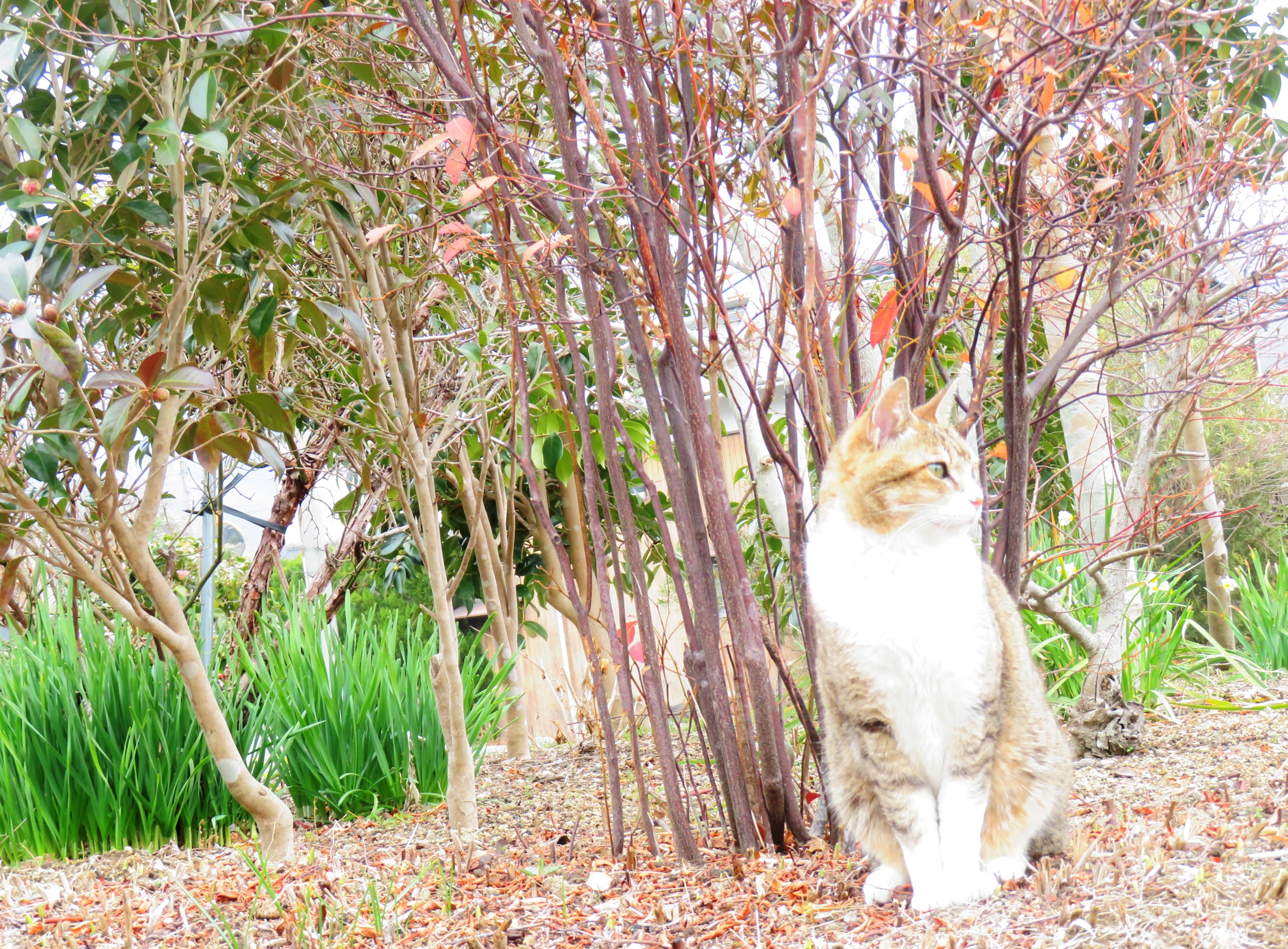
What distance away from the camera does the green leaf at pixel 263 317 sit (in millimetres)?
2211

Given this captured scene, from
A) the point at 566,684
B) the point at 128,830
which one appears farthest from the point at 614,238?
the point at 566,684

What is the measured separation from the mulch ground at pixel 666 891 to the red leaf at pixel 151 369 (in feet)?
3.08

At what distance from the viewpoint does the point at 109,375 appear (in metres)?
1.80

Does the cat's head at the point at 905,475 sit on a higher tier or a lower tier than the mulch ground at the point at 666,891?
higher

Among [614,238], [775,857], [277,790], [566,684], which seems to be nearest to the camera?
[775,857]

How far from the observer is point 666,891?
6.07 feet

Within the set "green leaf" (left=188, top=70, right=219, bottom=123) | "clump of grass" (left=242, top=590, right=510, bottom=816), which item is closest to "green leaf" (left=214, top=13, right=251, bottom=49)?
"green leaf" (left=188, top=70, right=219, bottom=123)

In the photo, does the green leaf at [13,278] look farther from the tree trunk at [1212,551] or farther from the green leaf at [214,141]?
the tree trunk at [1212,551]

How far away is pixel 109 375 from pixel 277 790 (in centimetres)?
193

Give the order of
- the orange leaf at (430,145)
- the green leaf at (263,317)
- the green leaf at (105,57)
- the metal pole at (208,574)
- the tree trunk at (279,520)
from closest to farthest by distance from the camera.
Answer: the orange leaf at (430,145) → the green leaf at (105,57) → the green leaf at (263,317) → the metal pole at (208,574) → the tree trunk at (279,520)

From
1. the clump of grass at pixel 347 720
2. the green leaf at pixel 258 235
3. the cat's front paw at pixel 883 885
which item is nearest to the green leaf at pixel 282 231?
the green leaf at pixel 258 235

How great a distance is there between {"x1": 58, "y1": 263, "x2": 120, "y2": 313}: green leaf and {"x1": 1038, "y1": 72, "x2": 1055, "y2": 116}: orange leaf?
176 centimetres

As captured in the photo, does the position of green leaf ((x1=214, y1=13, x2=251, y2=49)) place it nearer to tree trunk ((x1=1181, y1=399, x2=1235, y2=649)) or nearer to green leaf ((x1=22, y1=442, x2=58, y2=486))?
green leaf ((x1=22, y1=442, x2=58, y2=486))

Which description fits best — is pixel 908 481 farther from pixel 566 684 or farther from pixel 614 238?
pixel 566 684
